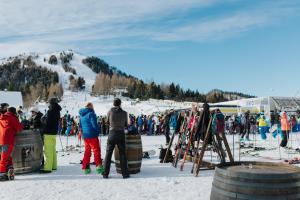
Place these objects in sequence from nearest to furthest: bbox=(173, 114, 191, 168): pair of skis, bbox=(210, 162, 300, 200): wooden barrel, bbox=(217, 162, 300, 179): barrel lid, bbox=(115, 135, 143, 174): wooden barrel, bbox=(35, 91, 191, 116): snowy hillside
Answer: bbox=(210, 162, 300, 200): wooden barrel
bbox=(217, 162, 300, 179): barrel lid
bbox=(115, 135, 143, 174): wooden barrel
bbox=(173, 114, 191, 168): pair of skis
bbox=(35, 91, 191, 116): snowy hillside

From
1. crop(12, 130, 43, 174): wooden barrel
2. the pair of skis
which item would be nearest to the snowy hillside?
the pair of skis

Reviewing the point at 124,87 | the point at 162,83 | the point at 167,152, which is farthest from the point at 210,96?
the point at 167,152

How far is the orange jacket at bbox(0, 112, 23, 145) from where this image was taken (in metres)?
9.31

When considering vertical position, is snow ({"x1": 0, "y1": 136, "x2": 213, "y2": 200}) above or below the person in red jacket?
below

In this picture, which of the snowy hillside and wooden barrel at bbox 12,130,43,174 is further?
the snowy hillside

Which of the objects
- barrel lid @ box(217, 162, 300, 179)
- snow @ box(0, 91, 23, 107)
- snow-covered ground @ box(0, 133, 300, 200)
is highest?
snow @ box(0, 91, 23, 107)

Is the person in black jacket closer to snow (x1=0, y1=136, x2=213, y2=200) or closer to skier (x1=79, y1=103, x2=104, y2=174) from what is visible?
snow (x1=0, y1=136, x2=213, y2=200)

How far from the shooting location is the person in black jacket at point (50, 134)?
10344 mm

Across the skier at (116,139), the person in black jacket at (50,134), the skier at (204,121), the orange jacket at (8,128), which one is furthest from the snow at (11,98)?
the skier at (116,139)

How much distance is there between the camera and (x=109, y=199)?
7289 millimetres

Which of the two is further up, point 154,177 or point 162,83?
point 162,83

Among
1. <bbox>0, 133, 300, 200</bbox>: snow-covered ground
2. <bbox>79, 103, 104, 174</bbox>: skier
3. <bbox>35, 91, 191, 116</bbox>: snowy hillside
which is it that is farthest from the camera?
<bbox>35, 91, 191, 116</bbox>: snowy hillside

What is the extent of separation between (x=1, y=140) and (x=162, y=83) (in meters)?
155

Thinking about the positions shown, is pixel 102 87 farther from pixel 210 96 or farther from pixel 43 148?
pixel 43 148
